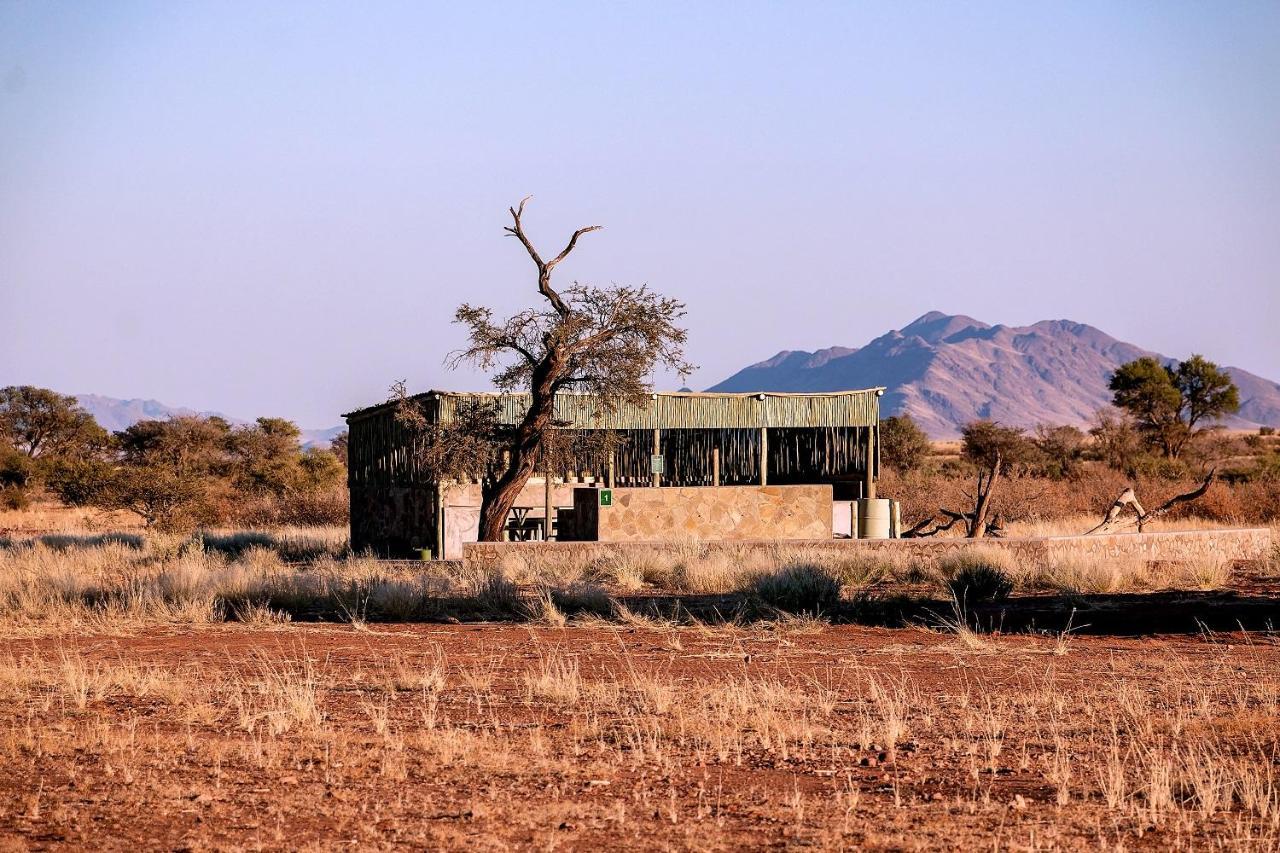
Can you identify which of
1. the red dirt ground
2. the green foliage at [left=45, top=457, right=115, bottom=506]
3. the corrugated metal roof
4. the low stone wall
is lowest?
the red dirt ground

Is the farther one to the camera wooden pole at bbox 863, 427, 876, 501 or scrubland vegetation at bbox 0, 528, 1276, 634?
wooden pole at bbox 863, 427, 876, 501

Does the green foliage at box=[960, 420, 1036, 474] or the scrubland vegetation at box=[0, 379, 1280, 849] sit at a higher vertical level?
the green foliage at box=[960, 420, 1036, 474]

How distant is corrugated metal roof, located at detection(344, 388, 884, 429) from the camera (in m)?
24.2

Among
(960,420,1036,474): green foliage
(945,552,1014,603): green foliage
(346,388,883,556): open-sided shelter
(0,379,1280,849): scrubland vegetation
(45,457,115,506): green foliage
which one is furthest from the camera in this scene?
(960,420,1036,474): green foliage

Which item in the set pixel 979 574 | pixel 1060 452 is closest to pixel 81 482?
pixel 979 574

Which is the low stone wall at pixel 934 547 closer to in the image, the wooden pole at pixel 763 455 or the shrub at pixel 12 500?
the wooden pole at pixel 763 455

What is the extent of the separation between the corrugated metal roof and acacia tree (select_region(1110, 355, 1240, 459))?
32975 mm

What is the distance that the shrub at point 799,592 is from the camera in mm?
16031

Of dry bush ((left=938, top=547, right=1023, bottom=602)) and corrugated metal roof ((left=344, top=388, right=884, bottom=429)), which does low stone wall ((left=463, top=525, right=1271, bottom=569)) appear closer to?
dry bush ((left=938, top=547, right=1023, bottom=602))

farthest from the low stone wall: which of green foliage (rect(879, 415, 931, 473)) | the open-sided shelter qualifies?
green foliage (rect(879, 415, 931, 473))

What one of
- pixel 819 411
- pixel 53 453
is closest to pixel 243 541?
pixel 819 411

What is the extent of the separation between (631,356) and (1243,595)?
992 centimetres

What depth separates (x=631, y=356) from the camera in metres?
22.2

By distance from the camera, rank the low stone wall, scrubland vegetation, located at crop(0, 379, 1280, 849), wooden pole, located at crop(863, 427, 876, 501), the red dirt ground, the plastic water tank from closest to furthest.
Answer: the red dirt ground, scrubland vegetation, located at crop(0, 379, 1280, 849), the low stone wall, the plastic water tank, wooden pole, located at crop(863, 427, 876, 501)
